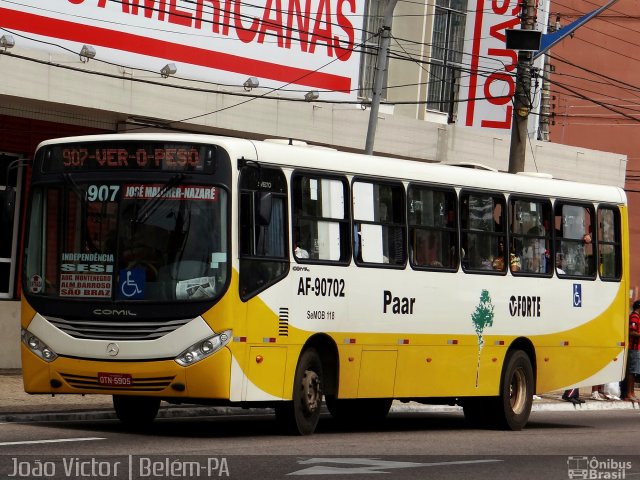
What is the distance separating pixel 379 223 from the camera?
57.5 feet

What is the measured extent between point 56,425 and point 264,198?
12.4 feet

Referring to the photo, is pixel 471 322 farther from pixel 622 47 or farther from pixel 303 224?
pixel 622 47

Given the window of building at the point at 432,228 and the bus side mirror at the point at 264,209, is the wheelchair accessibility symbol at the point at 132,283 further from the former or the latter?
the window of building at the point at 432,228

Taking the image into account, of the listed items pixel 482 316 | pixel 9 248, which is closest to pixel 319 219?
pixel 482 316

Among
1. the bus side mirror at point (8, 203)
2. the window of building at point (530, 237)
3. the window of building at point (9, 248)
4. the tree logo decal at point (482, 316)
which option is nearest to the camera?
the bus side mirror at point (8, 203)

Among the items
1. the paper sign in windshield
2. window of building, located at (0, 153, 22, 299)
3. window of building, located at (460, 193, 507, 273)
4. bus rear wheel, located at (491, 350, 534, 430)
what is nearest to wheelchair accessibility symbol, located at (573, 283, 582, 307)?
bus rear wheel, located at (491, 350, 534, 430)

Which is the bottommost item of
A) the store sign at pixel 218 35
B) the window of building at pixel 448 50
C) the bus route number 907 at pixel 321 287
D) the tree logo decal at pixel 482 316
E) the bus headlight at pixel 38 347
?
the bus headlight at pixel 38 347

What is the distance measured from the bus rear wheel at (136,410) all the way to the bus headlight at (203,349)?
6.70ft

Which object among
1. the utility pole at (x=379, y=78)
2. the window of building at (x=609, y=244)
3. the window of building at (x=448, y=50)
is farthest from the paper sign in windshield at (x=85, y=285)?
the window of building at (x=448, y=50)

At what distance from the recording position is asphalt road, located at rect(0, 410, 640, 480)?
12227 mm

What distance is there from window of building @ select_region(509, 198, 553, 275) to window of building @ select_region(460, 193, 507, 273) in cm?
24

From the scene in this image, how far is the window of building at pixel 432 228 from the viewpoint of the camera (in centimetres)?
1814

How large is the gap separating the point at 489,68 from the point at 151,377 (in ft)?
77.6

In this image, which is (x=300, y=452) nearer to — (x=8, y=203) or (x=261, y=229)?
(x=261, y=229)
